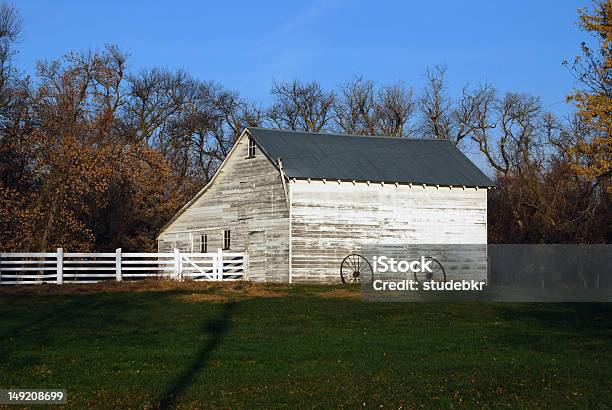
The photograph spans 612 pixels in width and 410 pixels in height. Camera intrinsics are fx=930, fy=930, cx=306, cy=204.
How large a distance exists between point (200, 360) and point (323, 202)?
22615 millimetres

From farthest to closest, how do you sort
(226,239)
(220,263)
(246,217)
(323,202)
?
1. (226,239)
2. (246,217)
3. (323,202)
4. (220,263)

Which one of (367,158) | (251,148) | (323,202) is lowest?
(323,202)

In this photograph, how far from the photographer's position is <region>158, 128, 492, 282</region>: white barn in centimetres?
3959

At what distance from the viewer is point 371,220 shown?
40750 mm

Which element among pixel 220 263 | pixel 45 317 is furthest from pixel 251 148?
pixel 45 317

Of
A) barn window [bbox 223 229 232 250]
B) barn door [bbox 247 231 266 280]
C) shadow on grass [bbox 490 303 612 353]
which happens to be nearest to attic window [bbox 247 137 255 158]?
barn door [bbox 247 231 266 280]

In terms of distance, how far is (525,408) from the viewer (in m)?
13.1

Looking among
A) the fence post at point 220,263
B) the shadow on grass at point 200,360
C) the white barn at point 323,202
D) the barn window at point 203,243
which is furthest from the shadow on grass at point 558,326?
the barn window at point 203,243

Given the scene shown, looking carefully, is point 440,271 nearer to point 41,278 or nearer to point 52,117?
point 41,278

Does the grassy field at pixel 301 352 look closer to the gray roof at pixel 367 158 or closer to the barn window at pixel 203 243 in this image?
the gray roof at pixel 367 158

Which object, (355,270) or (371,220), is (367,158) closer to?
(371,220)

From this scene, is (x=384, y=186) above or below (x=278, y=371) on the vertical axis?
above

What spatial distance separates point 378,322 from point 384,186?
16596mm

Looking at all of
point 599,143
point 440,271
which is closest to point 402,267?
point 440,271
